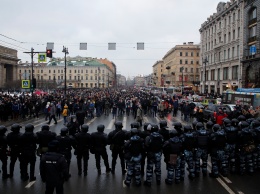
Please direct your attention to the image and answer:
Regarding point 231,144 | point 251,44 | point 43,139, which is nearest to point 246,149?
point 231,144

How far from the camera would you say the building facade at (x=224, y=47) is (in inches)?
1718

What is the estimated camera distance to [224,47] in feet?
163

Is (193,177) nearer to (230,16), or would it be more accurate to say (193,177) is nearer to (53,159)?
(53,159)

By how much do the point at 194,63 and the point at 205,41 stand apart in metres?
30.3

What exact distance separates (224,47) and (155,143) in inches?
1861

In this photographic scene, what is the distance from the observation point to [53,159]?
5027mm

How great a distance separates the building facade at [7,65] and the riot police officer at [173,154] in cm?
7330

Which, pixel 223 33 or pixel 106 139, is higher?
pixel 223 33

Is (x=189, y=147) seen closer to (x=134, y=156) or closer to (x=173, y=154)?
(x=173, y=154)

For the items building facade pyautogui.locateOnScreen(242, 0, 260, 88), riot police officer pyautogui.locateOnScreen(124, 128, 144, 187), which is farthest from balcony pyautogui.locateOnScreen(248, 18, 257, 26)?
riot police officer pyautogui.locateOnScreen(124, 128, 144, 187)

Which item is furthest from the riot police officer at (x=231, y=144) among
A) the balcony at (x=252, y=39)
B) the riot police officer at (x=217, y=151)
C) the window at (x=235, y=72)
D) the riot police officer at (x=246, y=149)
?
the window at (x=235, y=72)

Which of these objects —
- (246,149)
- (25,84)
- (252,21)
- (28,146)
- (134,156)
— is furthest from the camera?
(252,21)

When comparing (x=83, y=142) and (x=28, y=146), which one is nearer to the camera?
(x=28, y=146)

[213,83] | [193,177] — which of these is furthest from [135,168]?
[213,83]
